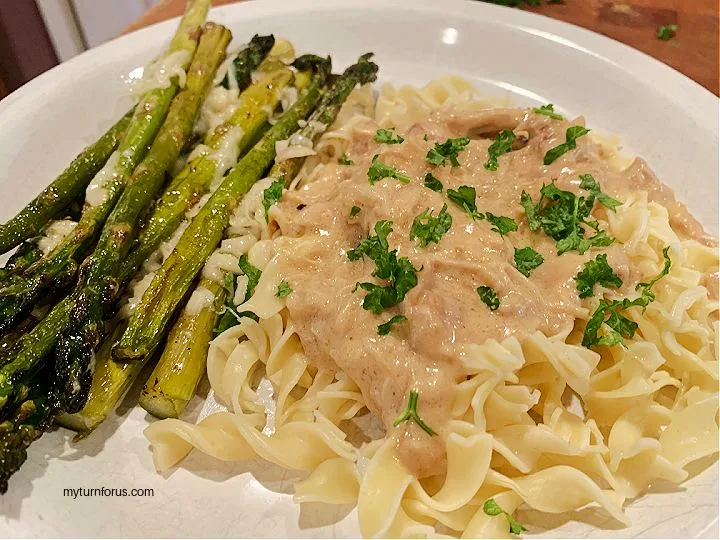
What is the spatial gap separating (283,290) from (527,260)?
144cm

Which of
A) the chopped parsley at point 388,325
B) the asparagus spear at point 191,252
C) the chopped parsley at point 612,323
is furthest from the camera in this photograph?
the asparagus spear at point 191,252

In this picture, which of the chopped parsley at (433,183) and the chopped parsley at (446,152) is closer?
the chopped parsley at (433,183)

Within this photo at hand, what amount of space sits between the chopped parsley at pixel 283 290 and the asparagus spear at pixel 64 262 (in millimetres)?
1138

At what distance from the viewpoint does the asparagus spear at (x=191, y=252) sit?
139 inches

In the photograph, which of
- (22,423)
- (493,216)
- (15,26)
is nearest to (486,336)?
(493,216)

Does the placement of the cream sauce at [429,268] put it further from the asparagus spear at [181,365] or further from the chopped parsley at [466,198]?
the asparagus spear at [181,365]

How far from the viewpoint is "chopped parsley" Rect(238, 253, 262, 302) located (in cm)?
383

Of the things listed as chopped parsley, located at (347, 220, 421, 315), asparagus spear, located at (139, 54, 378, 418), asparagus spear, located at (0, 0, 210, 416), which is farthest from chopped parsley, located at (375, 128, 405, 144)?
asparagus spear, located at (0, 0, 210, 416)

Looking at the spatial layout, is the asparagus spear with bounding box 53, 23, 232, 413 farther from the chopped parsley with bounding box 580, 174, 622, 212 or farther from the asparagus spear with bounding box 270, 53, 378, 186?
the chopped parsley with bounding box 580, 174, 622, 212

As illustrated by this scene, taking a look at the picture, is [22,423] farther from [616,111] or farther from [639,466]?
[616,111]

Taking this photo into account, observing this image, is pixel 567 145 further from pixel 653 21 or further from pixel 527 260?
pixel 653 21

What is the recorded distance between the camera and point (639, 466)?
319cm

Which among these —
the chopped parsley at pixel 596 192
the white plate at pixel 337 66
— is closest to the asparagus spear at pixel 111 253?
the white plate at pixel 337 66

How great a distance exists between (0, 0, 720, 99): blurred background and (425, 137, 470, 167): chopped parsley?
133 inches
